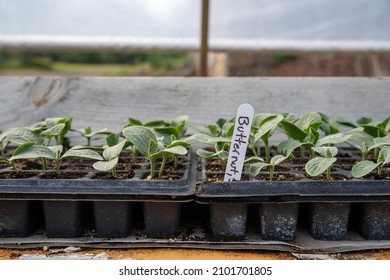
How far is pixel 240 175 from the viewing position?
0.92m

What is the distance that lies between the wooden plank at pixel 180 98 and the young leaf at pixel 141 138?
1.31 ft

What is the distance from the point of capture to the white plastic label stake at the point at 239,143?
35.1 inches

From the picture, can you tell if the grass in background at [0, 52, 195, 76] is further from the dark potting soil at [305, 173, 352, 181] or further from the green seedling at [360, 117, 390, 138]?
the dark potting soil at [305, 173, 352, 181]

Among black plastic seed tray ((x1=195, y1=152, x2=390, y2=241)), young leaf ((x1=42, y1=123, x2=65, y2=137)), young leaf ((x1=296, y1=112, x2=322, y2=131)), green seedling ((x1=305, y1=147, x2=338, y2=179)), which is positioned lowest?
black plastic seed tray ((x1=195, y1=152, x2=390, y2=241))

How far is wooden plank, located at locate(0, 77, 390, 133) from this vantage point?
1397 millimetres

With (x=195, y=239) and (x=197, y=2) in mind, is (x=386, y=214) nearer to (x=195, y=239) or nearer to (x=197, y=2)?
(x=195, y=239)

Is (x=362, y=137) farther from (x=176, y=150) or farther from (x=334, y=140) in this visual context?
(x=176, y=150)

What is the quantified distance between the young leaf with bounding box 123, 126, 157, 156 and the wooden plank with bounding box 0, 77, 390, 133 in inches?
15.8

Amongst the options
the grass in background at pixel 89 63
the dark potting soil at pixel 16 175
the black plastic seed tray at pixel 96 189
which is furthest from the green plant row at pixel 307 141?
the grass in background at pixel 89 63

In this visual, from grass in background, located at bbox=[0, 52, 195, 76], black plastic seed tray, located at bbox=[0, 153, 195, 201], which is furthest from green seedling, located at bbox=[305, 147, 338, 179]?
grass in background, located at bbox=[0, 52, 195, 76]

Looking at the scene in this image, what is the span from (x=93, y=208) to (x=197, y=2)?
1.54 metres

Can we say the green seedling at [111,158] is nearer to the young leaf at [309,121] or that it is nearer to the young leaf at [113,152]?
the young leaf at [113,152]

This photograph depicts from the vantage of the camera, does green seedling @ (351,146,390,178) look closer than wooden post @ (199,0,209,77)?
Yes
